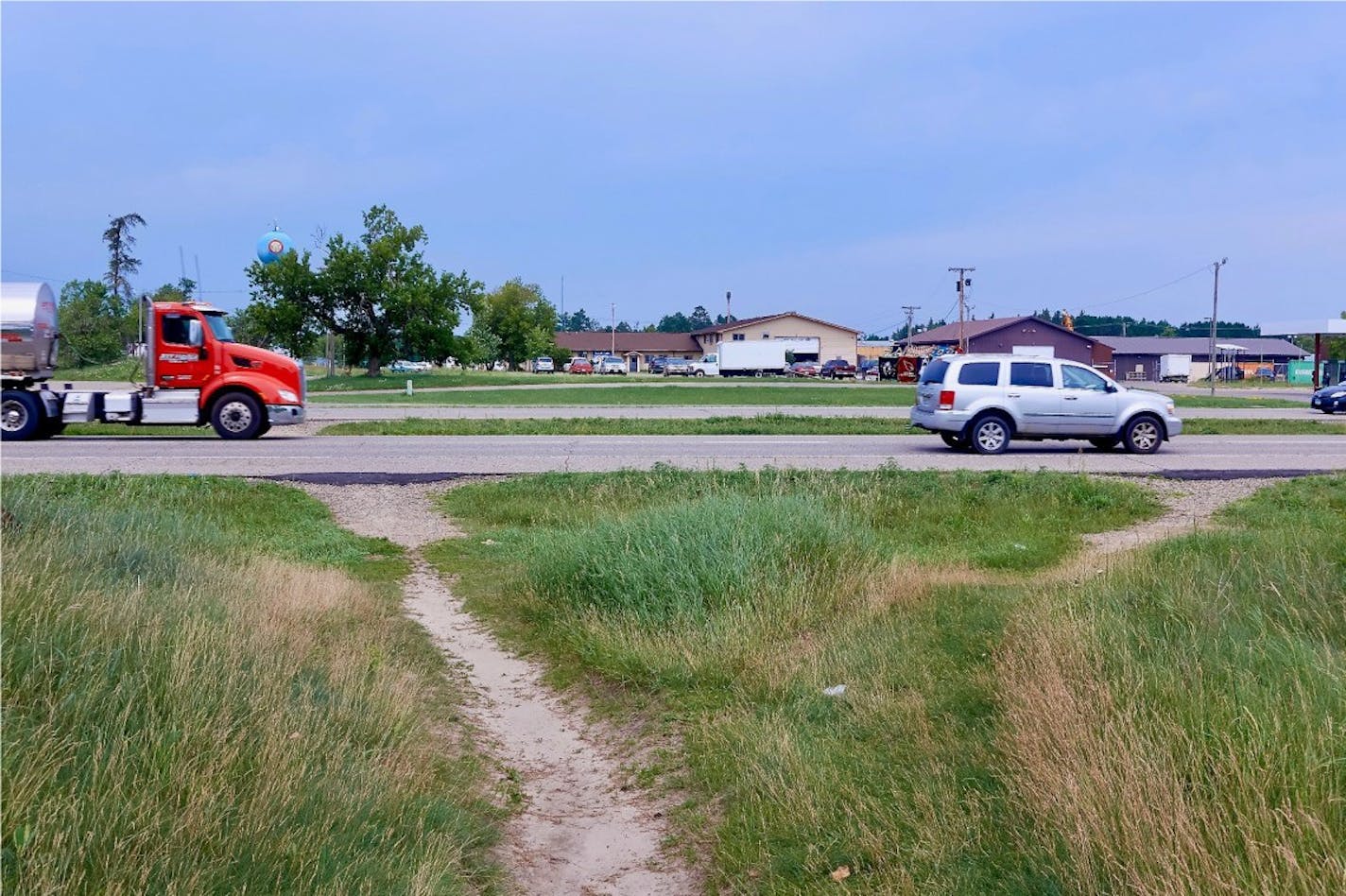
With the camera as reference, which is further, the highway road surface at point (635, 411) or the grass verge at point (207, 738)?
the highway road surface at point (635, 411)

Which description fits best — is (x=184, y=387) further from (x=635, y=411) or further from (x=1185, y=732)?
(x=1185, y=732)

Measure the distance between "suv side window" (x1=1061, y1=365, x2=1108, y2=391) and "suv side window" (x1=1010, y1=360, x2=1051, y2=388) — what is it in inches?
10.8

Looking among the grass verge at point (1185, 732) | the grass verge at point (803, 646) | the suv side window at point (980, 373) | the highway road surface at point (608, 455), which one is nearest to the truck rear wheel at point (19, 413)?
the highway road surface at point (608, 455)

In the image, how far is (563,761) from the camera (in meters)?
6.84

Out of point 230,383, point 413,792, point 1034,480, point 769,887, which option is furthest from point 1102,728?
point 230,383

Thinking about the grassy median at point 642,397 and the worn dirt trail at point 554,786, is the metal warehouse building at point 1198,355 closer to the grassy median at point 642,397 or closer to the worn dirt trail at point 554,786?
the grassy median at point 642,397

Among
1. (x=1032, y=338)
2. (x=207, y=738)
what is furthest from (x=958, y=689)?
(x=1032, y=338)

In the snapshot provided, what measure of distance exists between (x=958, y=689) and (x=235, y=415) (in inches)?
832

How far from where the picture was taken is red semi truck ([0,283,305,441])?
2381 centimetres

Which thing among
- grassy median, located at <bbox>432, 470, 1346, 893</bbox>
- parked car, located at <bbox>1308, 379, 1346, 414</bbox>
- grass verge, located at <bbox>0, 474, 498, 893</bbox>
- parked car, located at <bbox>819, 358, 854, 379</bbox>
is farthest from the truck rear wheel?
parked car, located at <bbox>819, 358, 854, 379</bbox>

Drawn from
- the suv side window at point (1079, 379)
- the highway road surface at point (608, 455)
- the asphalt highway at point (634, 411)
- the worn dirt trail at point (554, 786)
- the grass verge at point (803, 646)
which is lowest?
the worn dirt trail at point (554, 786)

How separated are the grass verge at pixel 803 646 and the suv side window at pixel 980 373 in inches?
297

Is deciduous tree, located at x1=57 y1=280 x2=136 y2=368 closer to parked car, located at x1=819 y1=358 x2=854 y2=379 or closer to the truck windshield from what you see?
the truck windshield

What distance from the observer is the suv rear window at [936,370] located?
2159 centimetres
